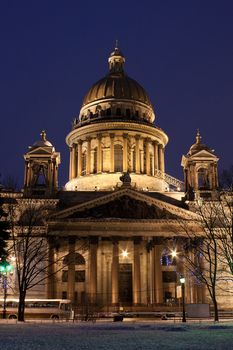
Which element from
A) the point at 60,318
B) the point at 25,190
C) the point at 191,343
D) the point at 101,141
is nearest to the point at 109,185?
the point at 101,141

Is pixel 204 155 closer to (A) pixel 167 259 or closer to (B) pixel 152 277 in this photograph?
(A) pixel 167 259

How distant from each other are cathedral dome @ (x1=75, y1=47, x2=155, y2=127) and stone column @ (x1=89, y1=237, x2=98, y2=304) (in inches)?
1152

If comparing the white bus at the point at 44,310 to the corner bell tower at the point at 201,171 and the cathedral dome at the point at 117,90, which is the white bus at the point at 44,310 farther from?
the cathedral dome at the point at 117,90

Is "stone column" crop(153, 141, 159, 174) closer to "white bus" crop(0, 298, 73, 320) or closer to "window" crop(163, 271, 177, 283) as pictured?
"window" crop(163, 271, 177, 283)

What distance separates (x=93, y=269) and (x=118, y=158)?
2669cm

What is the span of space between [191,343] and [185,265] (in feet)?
136

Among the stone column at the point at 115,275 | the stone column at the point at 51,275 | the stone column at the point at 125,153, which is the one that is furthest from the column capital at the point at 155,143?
the stone column at the point at 51,275

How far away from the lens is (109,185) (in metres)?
76.4

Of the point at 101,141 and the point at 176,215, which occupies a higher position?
the point at 101,141

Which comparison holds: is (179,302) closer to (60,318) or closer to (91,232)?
(91,232)

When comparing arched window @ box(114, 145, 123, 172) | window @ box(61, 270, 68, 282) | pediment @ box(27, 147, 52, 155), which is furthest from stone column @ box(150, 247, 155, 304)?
arched window @ box(114, 145, 123, 172)

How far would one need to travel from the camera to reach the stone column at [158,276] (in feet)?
187

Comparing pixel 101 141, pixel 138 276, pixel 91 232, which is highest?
pixel 101 141

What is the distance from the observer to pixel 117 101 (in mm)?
85312
